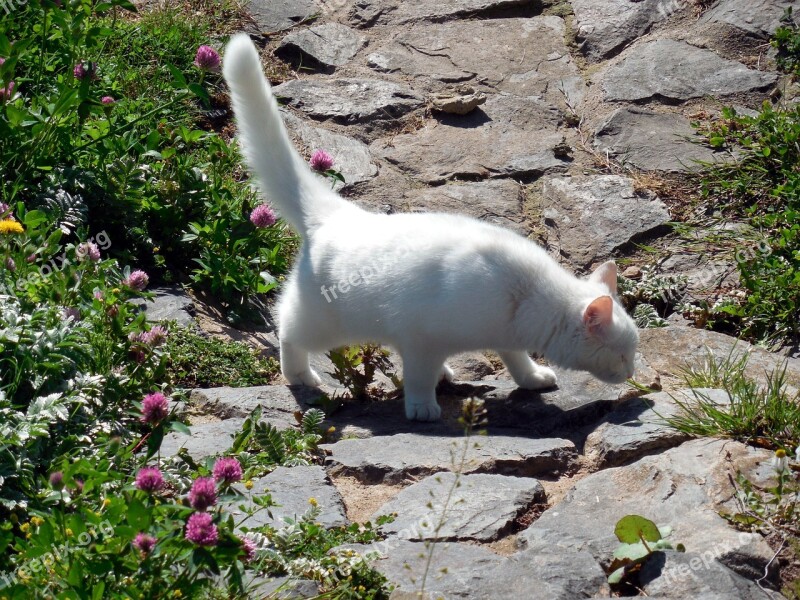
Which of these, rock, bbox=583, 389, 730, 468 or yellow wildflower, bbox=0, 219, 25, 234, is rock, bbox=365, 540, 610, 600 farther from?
yellow wildflower, bbox=0, 219, 25, 234

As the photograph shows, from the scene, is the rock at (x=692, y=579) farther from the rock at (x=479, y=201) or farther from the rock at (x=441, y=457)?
the rock at (x=479, y=201)

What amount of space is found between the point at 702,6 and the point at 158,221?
4.59m

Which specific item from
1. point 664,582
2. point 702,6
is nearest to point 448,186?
point 702,6

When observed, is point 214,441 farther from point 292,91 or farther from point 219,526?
point 292,91

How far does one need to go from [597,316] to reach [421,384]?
32.3 inches

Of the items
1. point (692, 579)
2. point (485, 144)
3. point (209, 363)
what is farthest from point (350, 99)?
point (692, 579)

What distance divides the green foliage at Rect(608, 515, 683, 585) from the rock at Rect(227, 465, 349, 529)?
86cm

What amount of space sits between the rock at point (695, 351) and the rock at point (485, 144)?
70.0 inches

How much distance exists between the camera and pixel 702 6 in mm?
7359

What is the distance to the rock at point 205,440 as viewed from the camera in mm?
3404

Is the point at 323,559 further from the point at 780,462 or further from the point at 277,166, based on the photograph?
the point at 277,166

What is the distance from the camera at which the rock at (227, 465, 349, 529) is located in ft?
9.80

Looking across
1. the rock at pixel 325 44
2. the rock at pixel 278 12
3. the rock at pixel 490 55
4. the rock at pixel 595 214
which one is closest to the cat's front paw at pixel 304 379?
the rock at pixel 595 214

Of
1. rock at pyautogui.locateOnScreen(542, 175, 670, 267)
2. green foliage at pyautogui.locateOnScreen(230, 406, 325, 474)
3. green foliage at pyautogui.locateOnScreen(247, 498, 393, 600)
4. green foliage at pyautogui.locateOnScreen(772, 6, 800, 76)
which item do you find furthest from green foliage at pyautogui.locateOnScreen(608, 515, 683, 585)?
green foliage at pyautogui.locateOnScreen(772, 6, 800, 76)
